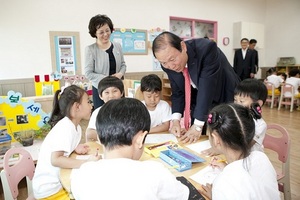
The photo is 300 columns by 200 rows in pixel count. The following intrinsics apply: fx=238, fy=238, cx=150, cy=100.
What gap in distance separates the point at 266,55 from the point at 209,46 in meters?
6.89

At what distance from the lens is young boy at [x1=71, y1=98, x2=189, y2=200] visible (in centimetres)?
68

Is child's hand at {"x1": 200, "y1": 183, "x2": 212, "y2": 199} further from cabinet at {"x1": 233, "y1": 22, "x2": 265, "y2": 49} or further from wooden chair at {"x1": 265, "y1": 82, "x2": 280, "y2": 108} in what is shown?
cabinet at {"x1": 233, "y1": 22, "x2": 265, "y2": 49}

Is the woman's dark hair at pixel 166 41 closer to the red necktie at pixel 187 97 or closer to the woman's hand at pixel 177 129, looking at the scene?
the red necktie at pixel 187 97

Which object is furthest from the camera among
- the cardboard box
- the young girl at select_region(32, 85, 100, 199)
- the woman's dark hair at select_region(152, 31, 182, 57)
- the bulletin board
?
the bulletin board

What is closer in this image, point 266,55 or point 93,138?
point 93,138

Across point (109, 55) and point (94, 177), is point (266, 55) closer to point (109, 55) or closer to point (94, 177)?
point (109, 55)

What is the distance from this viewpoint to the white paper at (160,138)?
1.53 metres

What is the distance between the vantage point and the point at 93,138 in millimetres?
1686

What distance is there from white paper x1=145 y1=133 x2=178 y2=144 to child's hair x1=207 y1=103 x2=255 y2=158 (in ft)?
1.92

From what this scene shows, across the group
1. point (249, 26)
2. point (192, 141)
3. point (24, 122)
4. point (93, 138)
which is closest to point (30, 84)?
A: point (24, 122)

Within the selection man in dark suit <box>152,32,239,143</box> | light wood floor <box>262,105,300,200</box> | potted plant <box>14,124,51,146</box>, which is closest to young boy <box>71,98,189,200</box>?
man in dark suit <box>152,32,239,143</box>

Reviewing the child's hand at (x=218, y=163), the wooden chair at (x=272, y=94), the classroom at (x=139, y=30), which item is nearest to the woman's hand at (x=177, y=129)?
the child's hand at (x=218, y=163)

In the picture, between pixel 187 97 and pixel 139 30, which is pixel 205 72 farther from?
pixel 139 30

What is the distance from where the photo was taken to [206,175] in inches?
41.8
